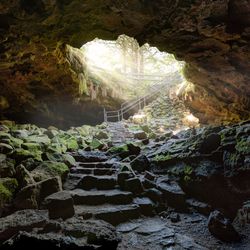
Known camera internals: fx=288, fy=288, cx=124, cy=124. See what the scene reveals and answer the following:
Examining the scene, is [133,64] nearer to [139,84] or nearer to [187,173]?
[139,84]

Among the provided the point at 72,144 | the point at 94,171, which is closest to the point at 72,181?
the point at 94,171

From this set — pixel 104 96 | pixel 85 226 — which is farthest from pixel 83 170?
pixel 104 96

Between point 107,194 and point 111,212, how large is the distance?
86 centimetres

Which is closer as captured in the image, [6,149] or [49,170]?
[49,170]

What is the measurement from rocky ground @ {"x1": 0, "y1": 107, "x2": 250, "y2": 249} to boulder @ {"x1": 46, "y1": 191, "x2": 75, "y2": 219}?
20mm

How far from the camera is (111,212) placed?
6.42m

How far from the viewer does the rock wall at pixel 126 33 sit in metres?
7.21

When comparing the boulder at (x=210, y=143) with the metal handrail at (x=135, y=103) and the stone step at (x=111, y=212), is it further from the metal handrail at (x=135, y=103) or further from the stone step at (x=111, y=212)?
the metal handrail at (x=135, y=103)

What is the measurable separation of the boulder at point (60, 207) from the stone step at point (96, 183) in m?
1.75

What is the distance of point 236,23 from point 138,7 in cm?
263

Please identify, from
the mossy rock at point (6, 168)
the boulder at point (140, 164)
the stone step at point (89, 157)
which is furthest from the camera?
the stone step at point (89, 157)

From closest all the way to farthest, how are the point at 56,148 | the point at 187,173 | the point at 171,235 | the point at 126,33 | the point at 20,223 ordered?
1. the point at 20,223
2. the point at 171,235
3. the point at 187,173
4. the point at 126,33
5. the point at 56,148

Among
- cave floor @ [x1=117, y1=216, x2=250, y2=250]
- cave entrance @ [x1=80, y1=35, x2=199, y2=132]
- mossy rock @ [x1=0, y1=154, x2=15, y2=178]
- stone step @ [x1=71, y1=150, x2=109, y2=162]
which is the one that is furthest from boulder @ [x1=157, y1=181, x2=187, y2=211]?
cave entrance @ [x1=80, y1=35, x2=199, y2=132]

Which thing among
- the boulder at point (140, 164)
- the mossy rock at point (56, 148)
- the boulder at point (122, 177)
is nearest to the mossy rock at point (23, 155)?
the mossy rock at point (56, 148)
